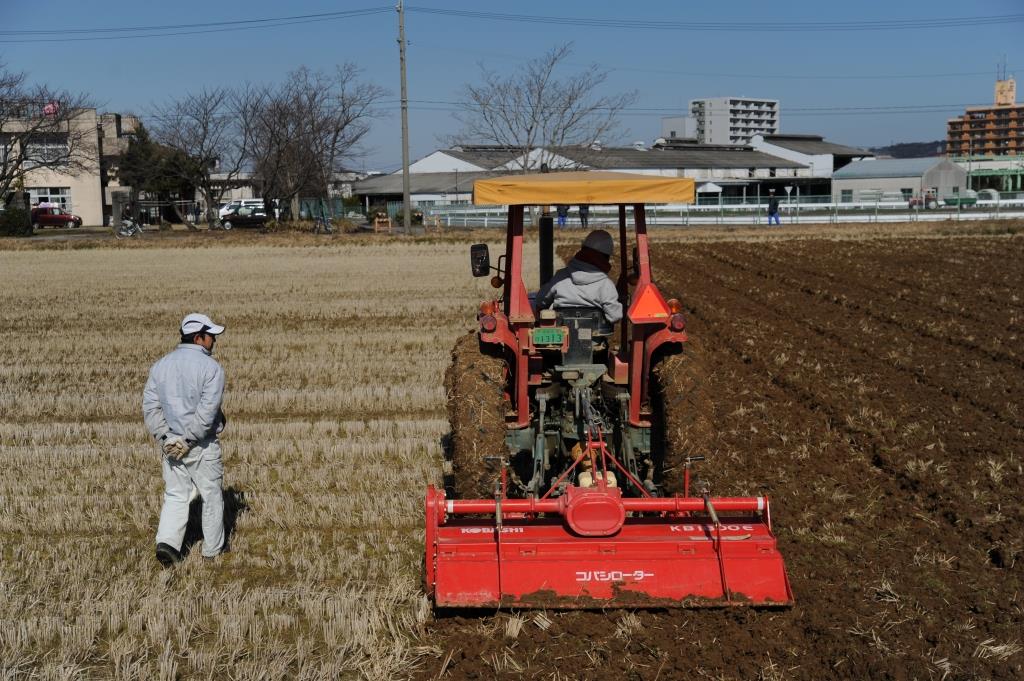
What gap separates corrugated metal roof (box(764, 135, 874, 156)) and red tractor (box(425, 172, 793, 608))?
7527 cm

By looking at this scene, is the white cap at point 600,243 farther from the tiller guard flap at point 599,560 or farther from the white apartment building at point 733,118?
the white apartment building at point 733,118

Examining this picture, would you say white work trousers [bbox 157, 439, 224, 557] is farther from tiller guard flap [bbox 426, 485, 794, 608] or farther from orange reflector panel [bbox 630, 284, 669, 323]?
orange reflector panel [bbox 630, 284, 669, 323]

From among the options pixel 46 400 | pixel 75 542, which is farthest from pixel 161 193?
pixel 75 542

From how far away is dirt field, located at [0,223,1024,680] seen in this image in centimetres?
477

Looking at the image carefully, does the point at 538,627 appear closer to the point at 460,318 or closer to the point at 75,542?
the point at 75,542

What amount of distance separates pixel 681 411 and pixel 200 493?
9.28 feet

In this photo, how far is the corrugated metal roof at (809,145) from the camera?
7856cm

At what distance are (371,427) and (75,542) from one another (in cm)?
333

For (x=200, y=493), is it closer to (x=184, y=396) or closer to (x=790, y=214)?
(x=184, y=396)

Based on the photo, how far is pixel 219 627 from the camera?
5.08 meters

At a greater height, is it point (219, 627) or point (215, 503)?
point (215, 503)

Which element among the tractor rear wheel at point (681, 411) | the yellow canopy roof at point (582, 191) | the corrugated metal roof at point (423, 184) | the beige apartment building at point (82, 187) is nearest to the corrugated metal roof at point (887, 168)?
the corrugated metal roof at point (423, 184)

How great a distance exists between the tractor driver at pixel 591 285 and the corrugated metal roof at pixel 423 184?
59.6 meters

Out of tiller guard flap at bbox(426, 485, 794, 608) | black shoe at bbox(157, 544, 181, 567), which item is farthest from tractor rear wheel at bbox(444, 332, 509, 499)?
black shoe at bbox(157, 544, 181, 567)
